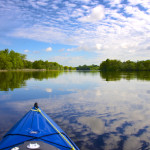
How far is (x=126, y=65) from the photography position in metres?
149

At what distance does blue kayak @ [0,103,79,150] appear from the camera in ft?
12.5

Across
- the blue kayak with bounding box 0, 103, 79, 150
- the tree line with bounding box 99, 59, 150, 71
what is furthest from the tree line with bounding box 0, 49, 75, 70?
the blue kayak with bounding box 0, 103, 79, 150

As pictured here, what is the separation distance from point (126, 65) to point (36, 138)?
156 metres

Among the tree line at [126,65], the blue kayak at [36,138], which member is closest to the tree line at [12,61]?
the tree line at [126,65]

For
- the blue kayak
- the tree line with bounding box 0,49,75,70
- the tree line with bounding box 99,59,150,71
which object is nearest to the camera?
the blue kayak

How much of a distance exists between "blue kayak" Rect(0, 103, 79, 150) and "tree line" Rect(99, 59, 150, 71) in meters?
150

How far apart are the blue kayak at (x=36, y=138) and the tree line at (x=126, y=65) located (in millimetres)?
149853

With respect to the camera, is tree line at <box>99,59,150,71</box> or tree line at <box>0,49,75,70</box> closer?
tree line at <box>0,49,75,70</box>

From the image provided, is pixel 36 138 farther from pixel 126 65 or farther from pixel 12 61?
pixel 126 65

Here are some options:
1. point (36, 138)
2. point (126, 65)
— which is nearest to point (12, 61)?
point (126, 65)

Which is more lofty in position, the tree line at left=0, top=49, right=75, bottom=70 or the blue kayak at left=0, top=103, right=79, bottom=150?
the tree line at left=0, top=49, right=75, bottom=70

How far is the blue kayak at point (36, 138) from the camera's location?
3824 mm

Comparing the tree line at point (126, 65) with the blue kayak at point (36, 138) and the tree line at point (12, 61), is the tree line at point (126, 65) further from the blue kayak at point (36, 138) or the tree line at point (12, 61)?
the blue kayak at point (36, 138)

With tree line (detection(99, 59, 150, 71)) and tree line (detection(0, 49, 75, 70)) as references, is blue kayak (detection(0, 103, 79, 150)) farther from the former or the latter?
tree line (detection(99, 59, 150, 71))
